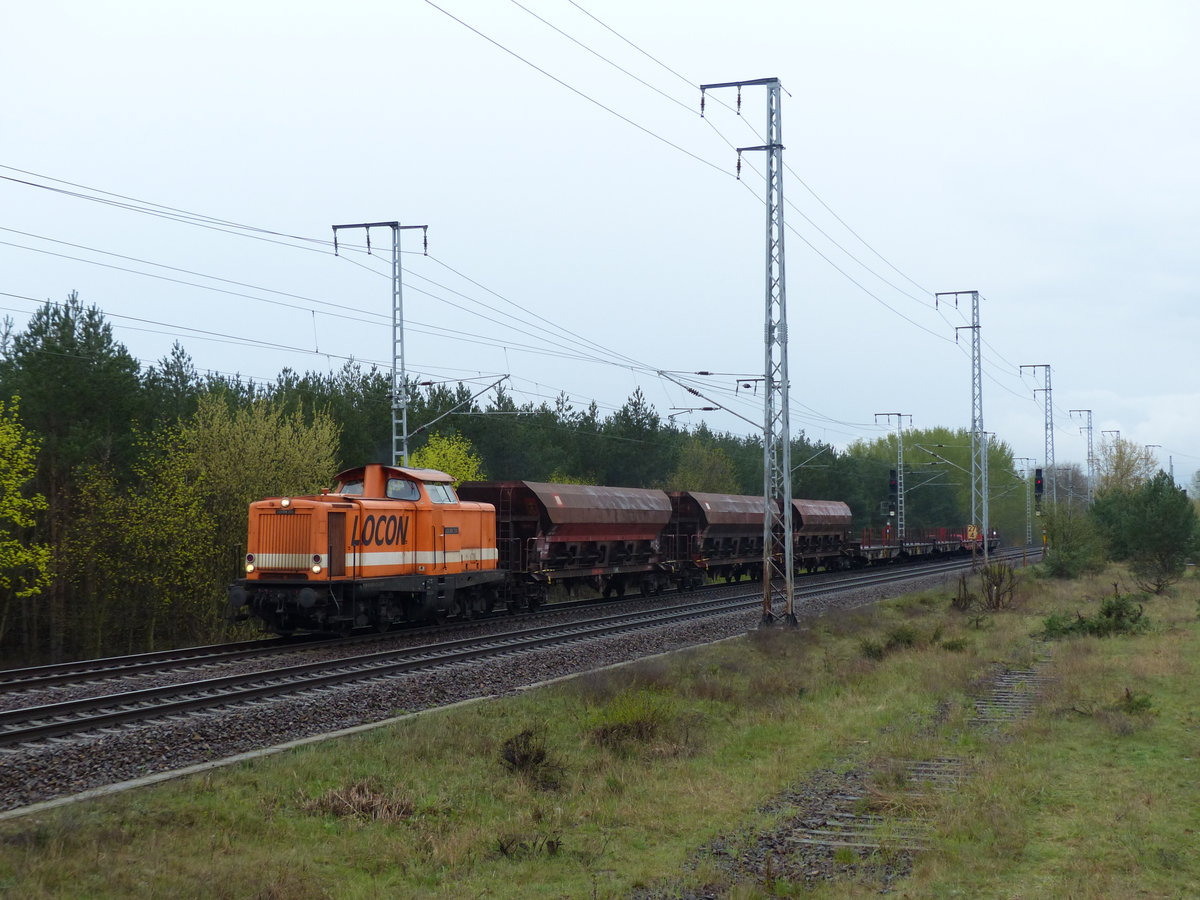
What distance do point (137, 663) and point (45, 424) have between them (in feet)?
83.9

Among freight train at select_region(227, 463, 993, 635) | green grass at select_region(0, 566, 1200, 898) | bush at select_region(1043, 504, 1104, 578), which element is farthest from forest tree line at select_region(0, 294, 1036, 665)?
green grass at select_region(0, 566, 1200, 898)

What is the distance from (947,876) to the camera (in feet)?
26.3

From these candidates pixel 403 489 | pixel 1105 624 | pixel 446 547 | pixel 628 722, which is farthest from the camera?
pixel 1105 624

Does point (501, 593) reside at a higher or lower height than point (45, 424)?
lower

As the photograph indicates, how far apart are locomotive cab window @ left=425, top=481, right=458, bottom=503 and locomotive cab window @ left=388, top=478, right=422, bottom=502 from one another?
0.29 meters

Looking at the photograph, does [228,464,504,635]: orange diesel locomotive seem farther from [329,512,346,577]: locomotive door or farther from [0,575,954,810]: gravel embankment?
[0,575,954,810]: gravel embankment

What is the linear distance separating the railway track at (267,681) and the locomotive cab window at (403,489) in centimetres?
365

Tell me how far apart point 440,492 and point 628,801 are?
1537 centimetres

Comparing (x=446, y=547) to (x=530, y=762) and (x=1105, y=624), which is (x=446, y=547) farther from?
(x=1105, y=624)

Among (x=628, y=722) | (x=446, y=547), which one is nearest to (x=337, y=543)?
(x=446, y=547)

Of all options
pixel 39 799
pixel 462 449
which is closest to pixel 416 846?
pixel 39 799

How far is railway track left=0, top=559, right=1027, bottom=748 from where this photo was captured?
1310 cm

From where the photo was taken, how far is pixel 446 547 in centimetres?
2477

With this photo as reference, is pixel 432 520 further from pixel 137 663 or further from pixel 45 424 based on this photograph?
pixel 45 424
